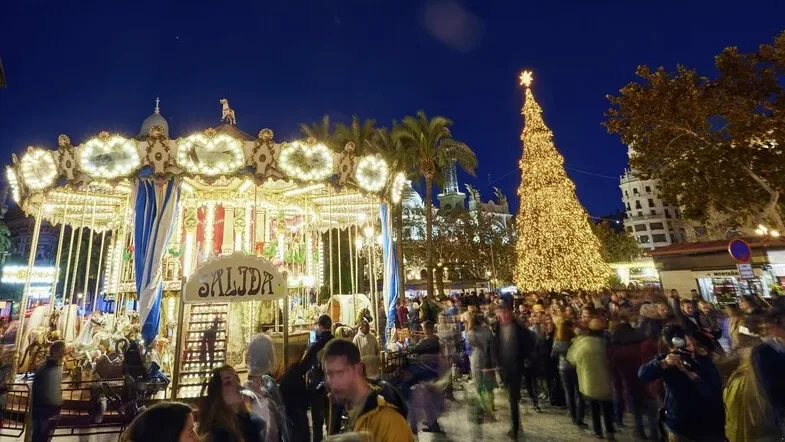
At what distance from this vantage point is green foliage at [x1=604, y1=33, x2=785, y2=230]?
12602 mm

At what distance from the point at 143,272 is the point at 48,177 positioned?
11.7 feet

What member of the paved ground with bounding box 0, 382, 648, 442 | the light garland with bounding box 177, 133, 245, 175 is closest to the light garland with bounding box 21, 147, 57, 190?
the light garland with bounding box 177, 133, 245, 175

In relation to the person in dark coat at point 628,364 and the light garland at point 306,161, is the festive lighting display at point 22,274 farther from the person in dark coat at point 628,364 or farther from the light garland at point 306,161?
the person in dark coat at point 628,364

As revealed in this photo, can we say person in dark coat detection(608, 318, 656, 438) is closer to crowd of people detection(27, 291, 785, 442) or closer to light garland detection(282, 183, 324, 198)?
crowd of people detection(27, 291, 785, 442)

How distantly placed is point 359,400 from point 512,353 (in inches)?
187

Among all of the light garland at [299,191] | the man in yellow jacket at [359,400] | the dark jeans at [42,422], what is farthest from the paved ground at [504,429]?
the light garland at [299,191]

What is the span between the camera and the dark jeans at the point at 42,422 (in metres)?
4.91

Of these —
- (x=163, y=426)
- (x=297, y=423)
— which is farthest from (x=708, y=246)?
(x=163, y=426)

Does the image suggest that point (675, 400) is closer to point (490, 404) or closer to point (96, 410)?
point (490, 404)

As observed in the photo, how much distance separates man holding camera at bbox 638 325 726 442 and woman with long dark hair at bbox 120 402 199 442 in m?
3.86

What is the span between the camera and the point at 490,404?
6910mm

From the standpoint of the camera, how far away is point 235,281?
5.69 metres

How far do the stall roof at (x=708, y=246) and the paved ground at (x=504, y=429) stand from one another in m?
15.3

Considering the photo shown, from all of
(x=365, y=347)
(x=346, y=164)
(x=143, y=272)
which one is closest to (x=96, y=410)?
(x=143, y=272)
